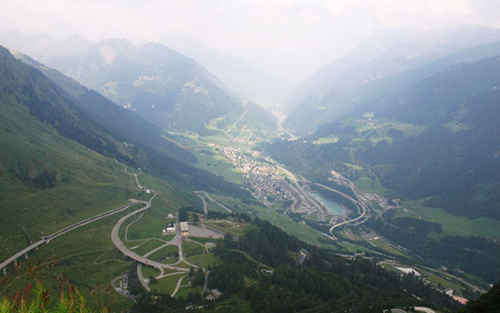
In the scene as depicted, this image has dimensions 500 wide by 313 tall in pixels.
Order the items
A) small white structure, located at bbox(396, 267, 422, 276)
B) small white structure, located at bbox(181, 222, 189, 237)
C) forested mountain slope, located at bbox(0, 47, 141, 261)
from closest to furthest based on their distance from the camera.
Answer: forested mountain slope, located at bbox(0, 47, 141, 261), small white structure, located at bbox(181, 222, 189, 237), small white structure, located at bbox(396, 267, 422, 276)

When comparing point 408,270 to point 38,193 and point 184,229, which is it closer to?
point 184,229

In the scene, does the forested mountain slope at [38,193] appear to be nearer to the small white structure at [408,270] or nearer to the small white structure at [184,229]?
the small white structure at [184,229]

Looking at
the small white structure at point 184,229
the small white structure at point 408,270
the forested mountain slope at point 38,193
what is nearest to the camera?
the forested mountain slope at point 38,193

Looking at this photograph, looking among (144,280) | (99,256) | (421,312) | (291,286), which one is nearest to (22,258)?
(99,256)

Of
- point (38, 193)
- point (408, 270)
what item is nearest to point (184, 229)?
point (38, 193)

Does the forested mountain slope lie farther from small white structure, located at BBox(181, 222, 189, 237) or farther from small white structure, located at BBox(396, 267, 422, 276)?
small white structure, located at BBox(396, 267, 422, 276)

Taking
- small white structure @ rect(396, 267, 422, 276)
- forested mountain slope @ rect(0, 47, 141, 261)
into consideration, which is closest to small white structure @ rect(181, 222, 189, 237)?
forested mountain slope @ rect(0, 47, 141, 261)

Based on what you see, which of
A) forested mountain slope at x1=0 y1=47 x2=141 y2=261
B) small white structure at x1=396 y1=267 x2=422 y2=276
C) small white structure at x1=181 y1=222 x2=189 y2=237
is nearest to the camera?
forested mountain slope at x1=0 y1=47 x2=141 y2=261

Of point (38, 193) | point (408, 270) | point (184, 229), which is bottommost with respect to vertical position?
point (38, 193)

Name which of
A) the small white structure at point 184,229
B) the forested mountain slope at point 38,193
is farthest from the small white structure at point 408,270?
the forested mountain slope at point 38,193

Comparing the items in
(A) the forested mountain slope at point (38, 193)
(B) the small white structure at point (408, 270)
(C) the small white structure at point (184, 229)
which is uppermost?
(B) the small white structure at point (408, 270)

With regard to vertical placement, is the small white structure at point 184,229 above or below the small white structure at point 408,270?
below

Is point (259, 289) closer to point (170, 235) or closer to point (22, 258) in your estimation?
point (170, 235)
